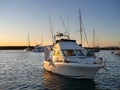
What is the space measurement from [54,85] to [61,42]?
745 centimetres

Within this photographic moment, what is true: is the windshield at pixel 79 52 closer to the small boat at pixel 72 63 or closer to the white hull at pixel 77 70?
the small boat at pixel 72 63

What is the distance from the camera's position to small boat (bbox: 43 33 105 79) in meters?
23.2

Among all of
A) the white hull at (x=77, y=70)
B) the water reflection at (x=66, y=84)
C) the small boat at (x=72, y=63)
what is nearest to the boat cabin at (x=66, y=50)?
the small boat at (x=72, y=63)

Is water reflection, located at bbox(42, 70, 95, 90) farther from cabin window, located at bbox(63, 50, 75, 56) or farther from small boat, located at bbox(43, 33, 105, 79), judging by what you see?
cabin window, located at bbox(63, 50, 75, 56)

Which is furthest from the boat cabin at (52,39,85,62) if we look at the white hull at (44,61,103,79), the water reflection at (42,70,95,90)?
the water reflection at (42,70,95,90)

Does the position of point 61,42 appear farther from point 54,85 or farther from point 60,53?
point 54,85

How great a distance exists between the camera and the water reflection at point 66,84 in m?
21.0

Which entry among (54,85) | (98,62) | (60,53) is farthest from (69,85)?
(60,53)

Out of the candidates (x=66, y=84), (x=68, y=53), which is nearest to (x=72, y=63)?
(x=66, y=84)

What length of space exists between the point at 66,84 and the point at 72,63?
8.18 ft

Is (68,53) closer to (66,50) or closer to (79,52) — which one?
(66,50)

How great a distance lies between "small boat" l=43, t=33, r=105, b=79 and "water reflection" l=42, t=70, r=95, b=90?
0.64 m

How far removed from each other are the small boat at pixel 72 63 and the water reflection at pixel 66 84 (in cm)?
64

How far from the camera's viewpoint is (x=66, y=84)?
2225 centimetres
